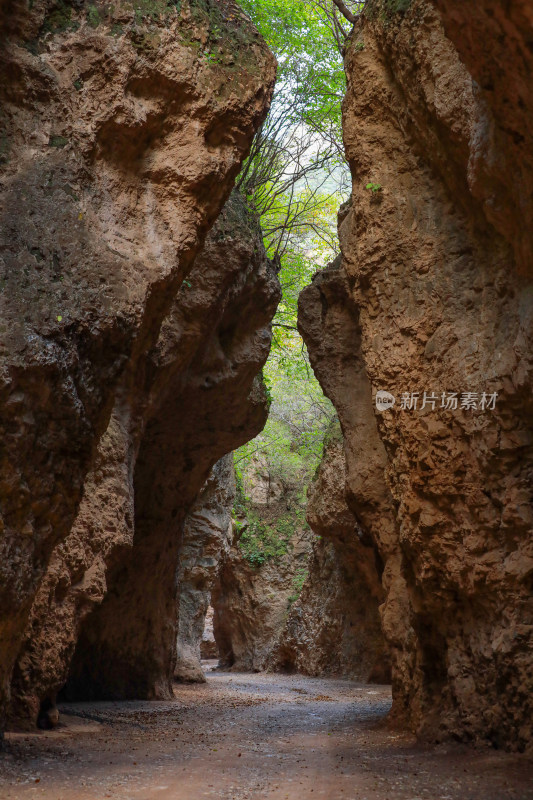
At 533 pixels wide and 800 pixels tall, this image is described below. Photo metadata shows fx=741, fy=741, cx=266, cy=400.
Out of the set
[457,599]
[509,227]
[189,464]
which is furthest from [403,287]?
[189,464]

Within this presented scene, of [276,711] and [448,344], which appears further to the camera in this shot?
[276,711]

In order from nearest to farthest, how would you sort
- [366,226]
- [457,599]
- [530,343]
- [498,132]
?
[498,132]
[530,343]
[457,599]
[366,226]

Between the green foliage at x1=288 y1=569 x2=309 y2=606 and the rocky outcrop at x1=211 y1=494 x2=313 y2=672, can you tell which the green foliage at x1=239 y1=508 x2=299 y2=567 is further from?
the green foliage at x1=288 y1=569 x2=309 y2=606

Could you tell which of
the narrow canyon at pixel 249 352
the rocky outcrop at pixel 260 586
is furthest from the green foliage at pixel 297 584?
the narrow canyon at pixel 249 352

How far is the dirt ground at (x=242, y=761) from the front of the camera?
467 centimetres

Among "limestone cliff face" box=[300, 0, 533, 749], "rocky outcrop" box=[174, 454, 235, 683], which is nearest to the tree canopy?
"rocky outcrop" box=[174, 454, 235, 683]

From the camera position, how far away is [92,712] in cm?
918

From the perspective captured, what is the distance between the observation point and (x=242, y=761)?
583 cm

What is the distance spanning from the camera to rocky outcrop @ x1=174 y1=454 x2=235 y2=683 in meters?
15.3

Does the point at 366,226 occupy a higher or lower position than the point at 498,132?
higher

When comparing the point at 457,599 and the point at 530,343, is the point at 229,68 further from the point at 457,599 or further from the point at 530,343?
the point at 457,599

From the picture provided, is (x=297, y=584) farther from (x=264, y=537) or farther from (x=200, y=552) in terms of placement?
(x=200, y=552)

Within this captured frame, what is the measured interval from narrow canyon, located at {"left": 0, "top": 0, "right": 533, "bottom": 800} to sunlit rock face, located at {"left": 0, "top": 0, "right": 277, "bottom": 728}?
0.02m

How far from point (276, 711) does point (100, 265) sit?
689 cm
